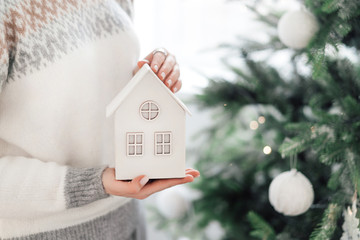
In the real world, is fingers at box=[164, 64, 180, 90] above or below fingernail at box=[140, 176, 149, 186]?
above

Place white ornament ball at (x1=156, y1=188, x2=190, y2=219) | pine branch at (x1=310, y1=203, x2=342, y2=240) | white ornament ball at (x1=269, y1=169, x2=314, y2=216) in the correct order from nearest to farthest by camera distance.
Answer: pine branch at (x1=310, y1=203, x2=342, y2=240) < white ornament ball at (x1=269, y1=169, x2=314, y2=216) < white ornament ball at (x1=156, y1=188, x2=190, y2=219)

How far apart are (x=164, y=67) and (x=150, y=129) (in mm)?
114

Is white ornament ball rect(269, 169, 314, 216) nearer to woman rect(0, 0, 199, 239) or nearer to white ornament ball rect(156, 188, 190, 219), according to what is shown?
woman rect(0, 0, 199, 239)

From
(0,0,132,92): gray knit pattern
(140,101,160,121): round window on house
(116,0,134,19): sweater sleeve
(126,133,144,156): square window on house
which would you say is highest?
(116,0,134,19): sweater sleeve

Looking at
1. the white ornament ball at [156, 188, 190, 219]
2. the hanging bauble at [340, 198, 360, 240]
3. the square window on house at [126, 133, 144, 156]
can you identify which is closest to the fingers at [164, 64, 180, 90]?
the square window on house at [126, 133, 144, 156]

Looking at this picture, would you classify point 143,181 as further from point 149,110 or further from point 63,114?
point 63,114

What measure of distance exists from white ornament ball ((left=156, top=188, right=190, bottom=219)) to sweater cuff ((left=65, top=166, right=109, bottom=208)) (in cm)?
61

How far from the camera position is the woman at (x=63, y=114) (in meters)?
0.56

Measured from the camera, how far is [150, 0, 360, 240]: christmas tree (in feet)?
2.20

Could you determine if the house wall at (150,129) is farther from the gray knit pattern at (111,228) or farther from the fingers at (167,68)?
the gray knit pattern at (111,228)

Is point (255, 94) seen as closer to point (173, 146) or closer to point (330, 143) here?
point (330, 143)

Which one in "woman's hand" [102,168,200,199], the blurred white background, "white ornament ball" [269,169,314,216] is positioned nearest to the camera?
"woman's hand" [102,168,200,199]

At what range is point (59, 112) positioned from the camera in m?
0.64

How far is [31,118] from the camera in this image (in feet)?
2.02
